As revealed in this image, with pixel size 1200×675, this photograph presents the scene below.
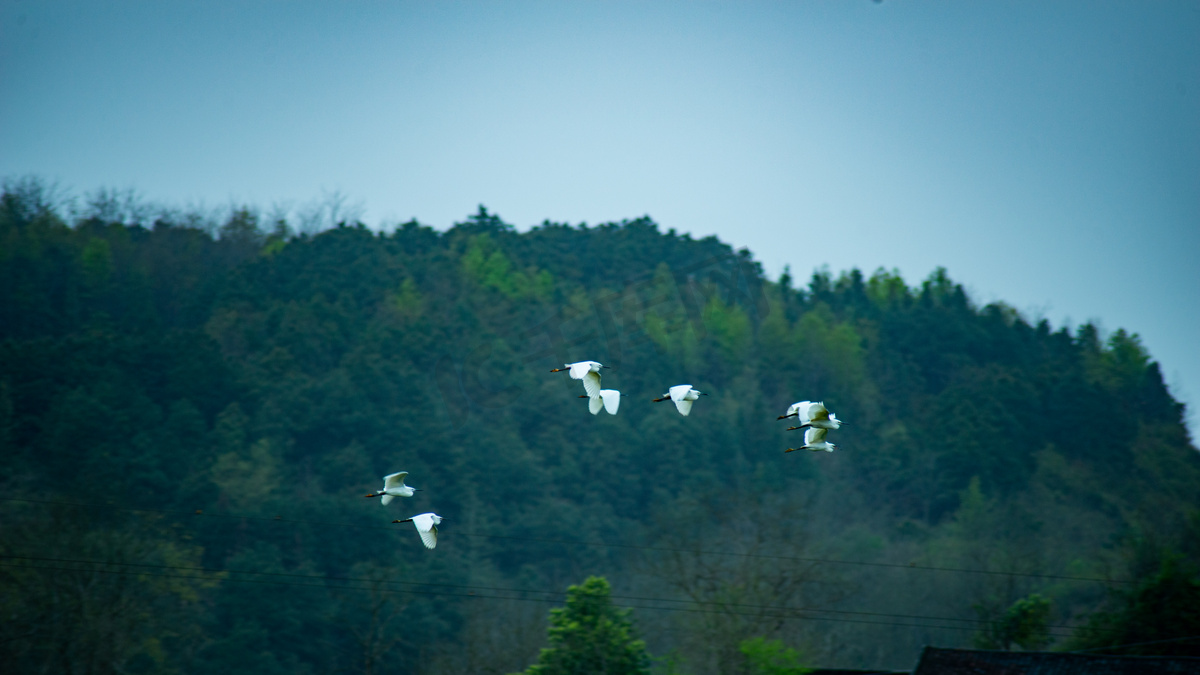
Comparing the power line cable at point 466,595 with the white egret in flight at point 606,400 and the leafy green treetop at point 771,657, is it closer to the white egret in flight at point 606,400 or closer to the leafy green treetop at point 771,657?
the leafy green treetop at point 771,657

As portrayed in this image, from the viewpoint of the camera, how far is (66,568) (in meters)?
32.9

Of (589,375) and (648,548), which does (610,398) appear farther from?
(648,548)

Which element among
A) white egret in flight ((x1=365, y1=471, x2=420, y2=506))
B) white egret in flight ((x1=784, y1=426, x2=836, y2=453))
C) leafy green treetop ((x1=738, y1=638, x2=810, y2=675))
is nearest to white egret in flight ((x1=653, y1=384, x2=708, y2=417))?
white egret in flight ((x1=784, y1=426, x2=836, y2=453))

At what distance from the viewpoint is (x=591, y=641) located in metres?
29.5

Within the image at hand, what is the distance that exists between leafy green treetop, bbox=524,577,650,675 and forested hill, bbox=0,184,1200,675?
4055 mm

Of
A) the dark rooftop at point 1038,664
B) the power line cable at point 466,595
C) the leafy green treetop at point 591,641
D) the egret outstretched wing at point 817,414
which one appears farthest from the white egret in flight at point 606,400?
the power line cable at point 466,595

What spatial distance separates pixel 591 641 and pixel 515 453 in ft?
106

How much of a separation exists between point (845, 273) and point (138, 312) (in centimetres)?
5564

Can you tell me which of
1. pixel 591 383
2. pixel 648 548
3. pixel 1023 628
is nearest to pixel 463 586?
pixel 648 548

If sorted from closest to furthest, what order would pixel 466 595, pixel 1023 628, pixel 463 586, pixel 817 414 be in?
pixel 817 414
pixel 1023 628
pixel 466 595
pixel 463 586

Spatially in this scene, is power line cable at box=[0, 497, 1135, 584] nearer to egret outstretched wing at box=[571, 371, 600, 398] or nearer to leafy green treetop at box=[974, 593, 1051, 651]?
leafy green treetop at box=[974, 593, 1051, 651]

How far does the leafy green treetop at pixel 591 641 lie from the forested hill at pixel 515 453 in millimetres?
4055

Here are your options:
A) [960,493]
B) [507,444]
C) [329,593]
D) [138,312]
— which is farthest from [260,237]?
[960,493]

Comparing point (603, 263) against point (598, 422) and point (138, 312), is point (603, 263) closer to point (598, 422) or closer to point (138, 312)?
point (598, 422)
